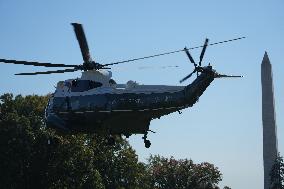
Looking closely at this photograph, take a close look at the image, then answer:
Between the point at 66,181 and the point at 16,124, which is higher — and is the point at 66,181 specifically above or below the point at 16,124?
below

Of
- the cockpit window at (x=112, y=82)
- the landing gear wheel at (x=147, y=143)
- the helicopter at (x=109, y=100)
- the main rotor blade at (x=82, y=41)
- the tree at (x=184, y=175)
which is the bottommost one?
the landing gear wheel at (x=147, y=143)

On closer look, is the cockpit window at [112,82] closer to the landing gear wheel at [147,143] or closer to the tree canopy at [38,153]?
the landing gear wheel at [147,143]

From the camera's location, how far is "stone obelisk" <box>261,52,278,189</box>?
6281 centimetres

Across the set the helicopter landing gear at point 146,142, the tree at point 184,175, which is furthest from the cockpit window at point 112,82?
the tree at point 184,175

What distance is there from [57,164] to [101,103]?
28148 millimetres

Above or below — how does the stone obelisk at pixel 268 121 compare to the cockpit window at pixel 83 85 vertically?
above

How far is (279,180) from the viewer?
57.0 m

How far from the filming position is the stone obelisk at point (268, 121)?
62812 mm

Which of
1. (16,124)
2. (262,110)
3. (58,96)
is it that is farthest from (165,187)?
(58,96)

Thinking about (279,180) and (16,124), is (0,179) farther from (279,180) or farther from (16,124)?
(279,180)

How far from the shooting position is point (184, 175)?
87.6 m

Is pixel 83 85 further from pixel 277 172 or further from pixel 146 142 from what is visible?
pixel 277 172

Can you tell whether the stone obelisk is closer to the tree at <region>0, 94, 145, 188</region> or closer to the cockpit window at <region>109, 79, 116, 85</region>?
the tree at <region>0, 94, 145, 188</region>

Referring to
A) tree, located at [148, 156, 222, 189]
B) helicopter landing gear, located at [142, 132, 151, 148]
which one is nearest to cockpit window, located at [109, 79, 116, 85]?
helicopter landing gear, located at [142, 132, 151, 148]
